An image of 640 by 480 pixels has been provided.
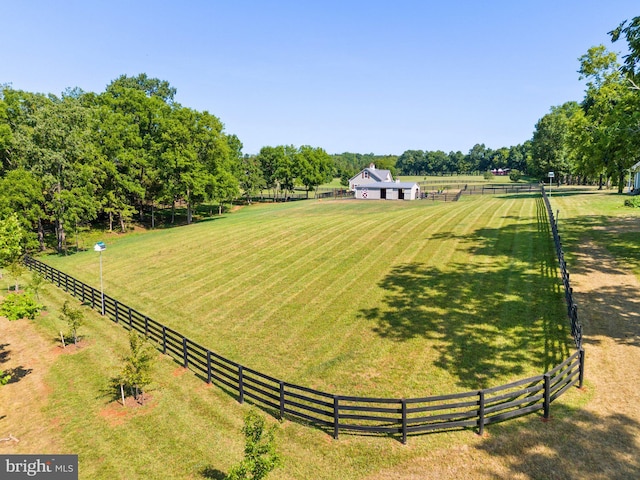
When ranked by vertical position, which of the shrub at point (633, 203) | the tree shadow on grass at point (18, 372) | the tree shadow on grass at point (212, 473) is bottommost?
the tree shadow on grass at point (18, 372)

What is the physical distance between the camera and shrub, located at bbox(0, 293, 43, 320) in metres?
17.0

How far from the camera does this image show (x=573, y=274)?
22.1m

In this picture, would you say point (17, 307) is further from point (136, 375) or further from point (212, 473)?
point (212, 473)

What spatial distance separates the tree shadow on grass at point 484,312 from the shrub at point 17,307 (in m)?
16.1

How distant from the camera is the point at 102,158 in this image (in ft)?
157

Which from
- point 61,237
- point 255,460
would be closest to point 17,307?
point 255,460

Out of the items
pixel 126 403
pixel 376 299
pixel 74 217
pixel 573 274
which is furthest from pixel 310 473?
pixel 74 217

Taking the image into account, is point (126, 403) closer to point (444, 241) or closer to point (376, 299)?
point (376, 299)

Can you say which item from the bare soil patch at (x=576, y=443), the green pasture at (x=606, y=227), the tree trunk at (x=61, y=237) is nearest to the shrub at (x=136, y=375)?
the bare soil patch at (x=576, y=443)

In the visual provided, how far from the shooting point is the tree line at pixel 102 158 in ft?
128

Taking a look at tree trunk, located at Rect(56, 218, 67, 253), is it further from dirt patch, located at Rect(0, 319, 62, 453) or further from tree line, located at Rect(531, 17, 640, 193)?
tree line, located at Rect(531, 17, 640, 193)

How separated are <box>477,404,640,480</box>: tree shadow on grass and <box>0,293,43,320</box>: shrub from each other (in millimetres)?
19462

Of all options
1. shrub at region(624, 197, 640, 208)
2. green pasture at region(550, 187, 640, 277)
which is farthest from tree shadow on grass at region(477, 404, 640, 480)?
shrub at region(624, 197, 640, 208)

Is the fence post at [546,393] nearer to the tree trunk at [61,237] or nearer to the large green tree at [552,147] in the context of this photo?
the tree trunk at [61,237]
